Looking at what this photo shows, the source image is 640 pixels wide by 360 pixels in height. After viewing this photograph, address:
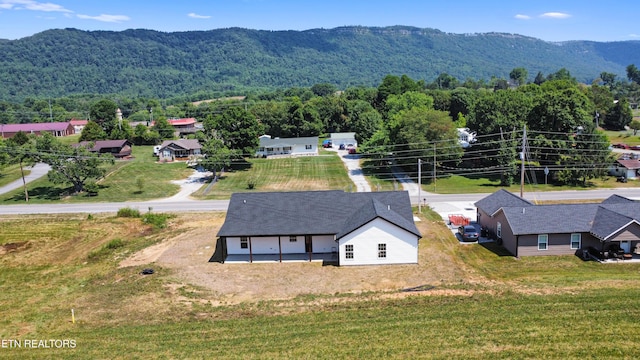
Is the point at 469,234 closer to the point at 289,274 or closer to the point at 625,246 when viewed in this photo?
the point at 625,246

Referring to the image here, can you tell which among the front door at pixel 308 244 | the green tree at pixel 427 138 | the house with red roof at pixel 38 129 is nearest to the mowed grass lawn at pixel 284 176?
the green tree at pixel 427 138

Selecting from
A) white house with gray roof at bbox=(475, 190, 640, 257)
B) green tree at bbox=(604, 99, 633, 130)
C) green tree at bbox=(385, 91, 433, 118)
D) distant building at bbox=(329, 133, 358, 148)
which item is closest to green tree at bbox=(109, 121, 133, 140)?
distant building at bbox=(329, 133, 358, 148)

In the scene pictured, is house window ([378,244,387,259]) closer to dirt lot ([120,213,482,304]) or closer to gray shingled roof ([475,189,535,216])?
dirt lot ([120,213,482,304])

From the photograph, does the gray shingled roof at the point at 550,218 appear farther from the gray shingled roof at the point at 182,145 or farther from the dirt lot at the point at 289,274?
the gray shingled roof at the point at 182,145

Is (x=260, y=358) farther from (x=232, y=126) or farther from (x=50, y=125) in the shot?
(x=50, y=125)

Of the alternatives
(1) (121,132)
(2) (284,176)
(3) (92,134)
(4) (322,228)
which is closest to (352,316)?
(4) (322,228)

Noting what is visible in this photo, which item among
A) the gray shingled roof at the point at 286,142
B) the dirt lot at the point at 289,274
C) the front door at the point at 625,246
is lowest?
the dirt lot at the point at 289,274
